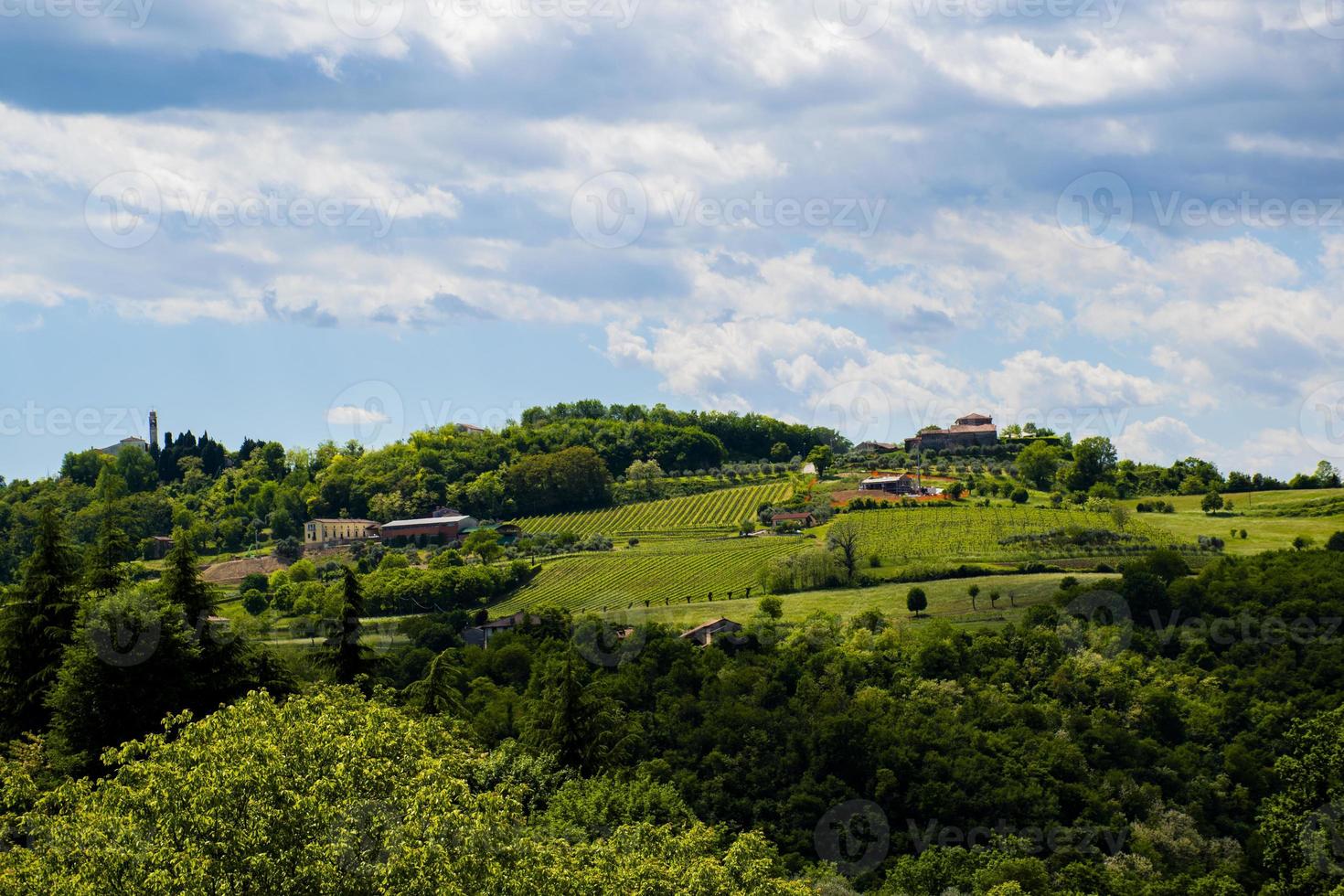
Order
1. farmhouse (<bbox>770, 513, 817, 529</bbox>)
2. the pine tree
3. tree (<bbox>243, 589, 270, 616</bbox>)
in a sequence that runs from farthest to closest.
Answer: farmhouse (<bbox>770, 513, 817, 529</bbox>) < tree (<bbox>243, 589, 270, 616</bbox>) < the pine tree

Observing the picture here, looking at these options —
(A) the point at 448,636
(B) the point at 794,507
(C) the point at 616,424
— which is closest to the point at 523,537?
(B) the point at 794,507

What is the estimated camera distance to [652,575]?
111000 mm

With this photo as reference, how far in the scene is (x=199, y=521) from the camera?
159 metres

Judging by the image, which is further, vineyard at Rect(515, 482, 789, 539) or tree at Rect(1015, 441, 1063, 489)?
tree at Rect(1015, 441, 1063, 489)

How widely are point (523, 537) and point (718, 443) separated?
2058 inches

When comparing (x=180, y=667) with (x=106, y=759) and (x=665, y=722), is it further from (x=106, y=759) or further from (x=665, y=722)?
(x=665, y=722)

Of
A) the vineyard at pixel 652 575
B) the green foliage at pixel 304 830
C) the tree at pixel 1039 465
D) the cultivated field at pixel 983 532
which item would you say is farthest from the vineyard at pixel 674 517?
the green foliage at pixel 304 830

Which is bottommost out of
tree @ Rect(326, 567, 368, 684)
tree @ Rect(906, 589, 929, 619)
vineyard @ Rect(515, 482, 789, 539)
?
tree @ Rect(906, 589, 929, 619)

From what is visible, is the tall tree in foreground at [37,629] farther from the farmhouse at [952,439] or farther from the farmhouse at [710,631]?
the farmhouse at [952,439]

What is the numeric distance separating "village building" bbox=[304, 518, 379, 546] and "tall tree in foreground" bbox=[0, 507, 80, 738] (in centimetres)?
10880

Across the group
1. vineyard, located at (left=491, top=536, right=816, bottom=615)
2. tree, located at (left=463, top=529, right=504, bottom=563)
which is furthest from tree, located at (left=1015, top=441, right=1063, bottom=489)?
tree, located at (left=463, top=529, right=504, bottom=563)

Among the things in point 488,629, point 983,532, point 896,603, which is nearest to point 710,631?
point 896,603

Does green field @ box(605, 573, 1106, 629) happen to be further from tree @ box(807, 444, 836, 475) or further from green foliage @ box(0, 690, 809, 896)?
tree @ box(807, 444, 836, 475)

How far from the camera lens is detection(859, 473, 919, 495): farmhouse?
467 ft
